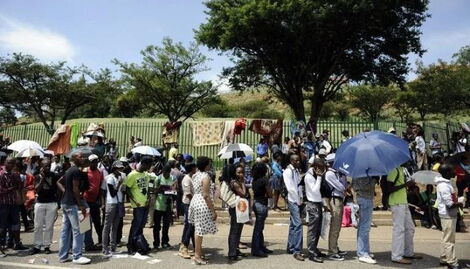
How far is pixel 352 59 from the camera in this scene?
23.8 meters

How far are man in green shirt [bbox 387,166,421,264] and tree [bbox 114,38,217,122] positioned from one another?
24892 millimetres

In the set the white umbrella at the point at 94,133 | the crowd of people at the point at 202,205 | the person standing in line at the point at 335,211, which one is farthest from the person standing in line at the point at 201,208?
the white umbrella at the point at 94,133

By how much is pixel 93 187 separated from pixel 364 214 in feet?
16.8

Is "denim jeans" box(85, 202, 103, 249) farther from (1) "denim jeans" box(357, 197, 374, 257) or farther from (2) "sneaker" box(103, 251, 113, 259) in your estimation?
(1) "denim jeans" box(357, 197, 374, 257)

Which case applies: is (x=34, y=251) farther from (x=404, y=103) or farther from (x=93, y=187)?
(x=404, y=103)

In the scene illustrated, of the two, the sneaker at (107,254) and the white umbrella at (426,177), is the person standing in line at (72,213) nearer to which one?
the sneaker at (107,254)

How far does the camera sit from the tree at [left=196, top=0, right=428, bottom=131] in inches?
768

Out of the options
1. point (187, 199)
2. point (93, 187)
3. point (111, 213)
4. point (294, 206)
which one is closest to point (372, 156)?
point (294, 206)

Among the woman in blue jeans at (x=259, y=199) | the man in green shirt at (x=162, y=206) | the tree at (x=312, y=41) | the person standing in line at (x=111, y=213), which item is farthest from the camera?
the tree at (x=312, y=41)

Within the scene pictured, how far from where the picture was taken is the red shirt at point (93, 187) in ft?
26.1

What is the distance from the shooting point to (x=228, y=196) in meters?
7.29

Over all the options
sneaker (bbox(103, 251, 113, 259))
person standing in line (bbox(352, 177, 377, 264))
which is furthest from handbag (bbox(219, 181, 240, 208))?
sneaker (bbox(103, 251, 113, 259))

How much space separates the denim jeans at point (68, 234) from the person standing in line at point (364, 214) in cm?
486

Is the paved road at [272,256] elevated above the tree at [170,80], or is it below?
below
